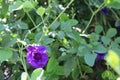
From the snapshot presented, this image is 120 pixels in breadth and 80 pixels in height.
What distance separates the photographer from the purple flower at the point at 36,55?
29.8 inches

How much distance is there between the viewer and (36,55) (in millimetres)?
781

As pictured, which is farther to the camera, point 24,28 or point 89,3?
point 89,3

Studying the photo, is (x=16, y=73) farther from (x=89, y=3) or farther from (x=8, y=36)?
(x=89, y=3)

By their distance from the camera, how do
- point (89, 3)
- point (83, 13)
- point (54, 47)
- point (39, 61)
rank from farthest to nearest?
point (83, 13) → point (89, 3) → point (54, 47) → point (39, 61)

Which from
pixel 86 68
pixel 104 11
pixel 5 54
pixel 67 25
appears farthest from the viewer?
pixel 104 11

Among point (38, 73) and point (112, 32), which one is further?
point (112, 32)

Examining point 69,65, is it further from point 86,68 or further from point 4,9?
point 4,9

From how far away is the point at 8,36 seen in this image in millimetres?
797

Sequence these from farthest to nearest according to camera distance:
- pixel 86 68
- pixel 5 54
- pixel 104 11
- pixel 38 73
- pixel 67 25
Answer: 1. pixel 104 11
2. pixel 86 68
3. pixel 67 25
4. pixel 5 54
5. pixel 38 73

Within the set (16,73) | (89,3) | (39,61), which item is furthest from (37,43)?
(89,3)

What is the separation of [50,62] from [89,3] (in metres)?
0.36

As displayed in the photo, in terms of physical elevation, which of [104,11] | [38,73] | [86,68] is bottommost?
[86,68]

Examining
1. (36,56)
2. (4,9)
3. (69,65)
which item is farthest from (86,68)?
(4,9)

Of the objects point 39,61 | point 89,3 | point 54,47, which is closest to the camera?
point 39,61
